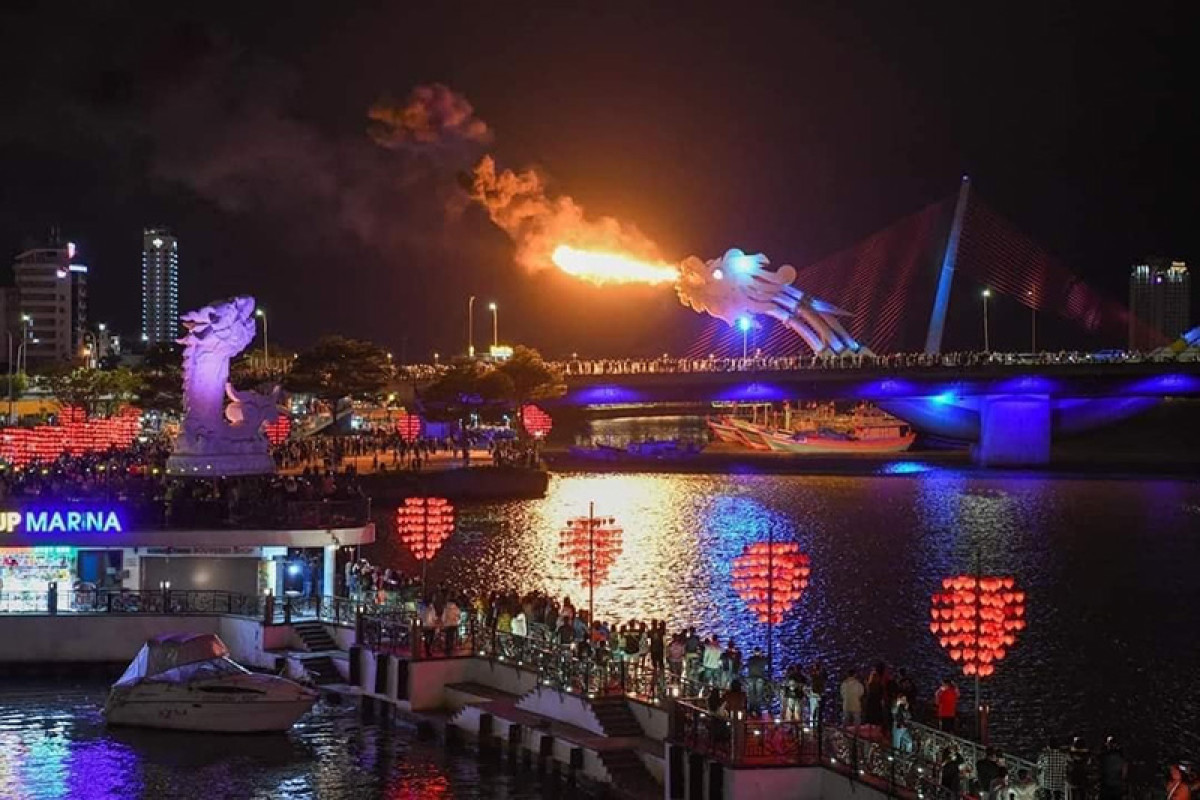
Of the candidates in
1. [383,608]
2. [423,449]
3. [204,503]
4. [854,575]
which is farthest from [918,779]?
[423,449]

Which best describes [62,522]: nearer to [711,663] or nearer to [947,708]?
[711,663]

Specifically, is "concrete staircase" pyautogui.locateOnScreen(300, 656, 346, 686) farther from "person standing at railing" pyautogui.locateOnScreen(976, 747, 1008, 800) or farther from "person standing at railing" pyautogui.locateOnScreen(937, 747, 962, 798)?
"person standing at railing" pyautogui.locateOnScreen(976, 747, 1008, 800)

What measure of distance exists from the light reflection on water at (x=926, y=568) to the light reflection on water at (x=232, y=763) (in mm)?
13951

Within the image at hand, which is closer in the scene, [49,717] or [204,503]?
[49,717]

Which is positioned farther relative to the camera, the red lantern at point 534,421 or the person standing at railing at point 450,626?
the red lantern at point 534,421

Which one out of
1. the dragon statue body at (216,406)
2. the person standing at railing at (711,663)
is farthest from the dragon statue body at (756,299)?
the person standing at railing at (711,663)

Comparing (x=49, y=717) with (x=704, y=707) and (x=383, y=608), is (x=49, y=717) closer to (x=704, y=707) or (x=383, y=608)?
(x=383, y=608)

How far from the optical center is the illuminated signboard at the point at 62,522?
43562mm

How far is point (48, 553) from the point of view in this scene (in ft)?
146

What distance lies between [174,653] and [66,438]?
55238 mm

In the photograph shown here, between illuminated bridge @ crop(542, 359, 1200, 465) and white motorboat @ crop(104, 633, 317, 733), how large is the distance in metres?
87.3

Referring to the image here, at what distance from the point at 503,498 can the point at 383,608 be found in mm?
57631

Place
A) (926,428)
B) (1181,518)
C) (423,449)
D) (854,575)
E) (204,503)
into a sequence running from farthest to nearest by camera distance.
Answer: (926,428)
(423,449)
(1181,518)
(854,575)
(204,503)

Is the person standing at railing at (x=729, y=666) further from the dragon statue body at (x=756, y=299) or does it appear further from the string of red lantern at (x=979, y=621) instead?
the dragon statue body at (x=756, y=299)
